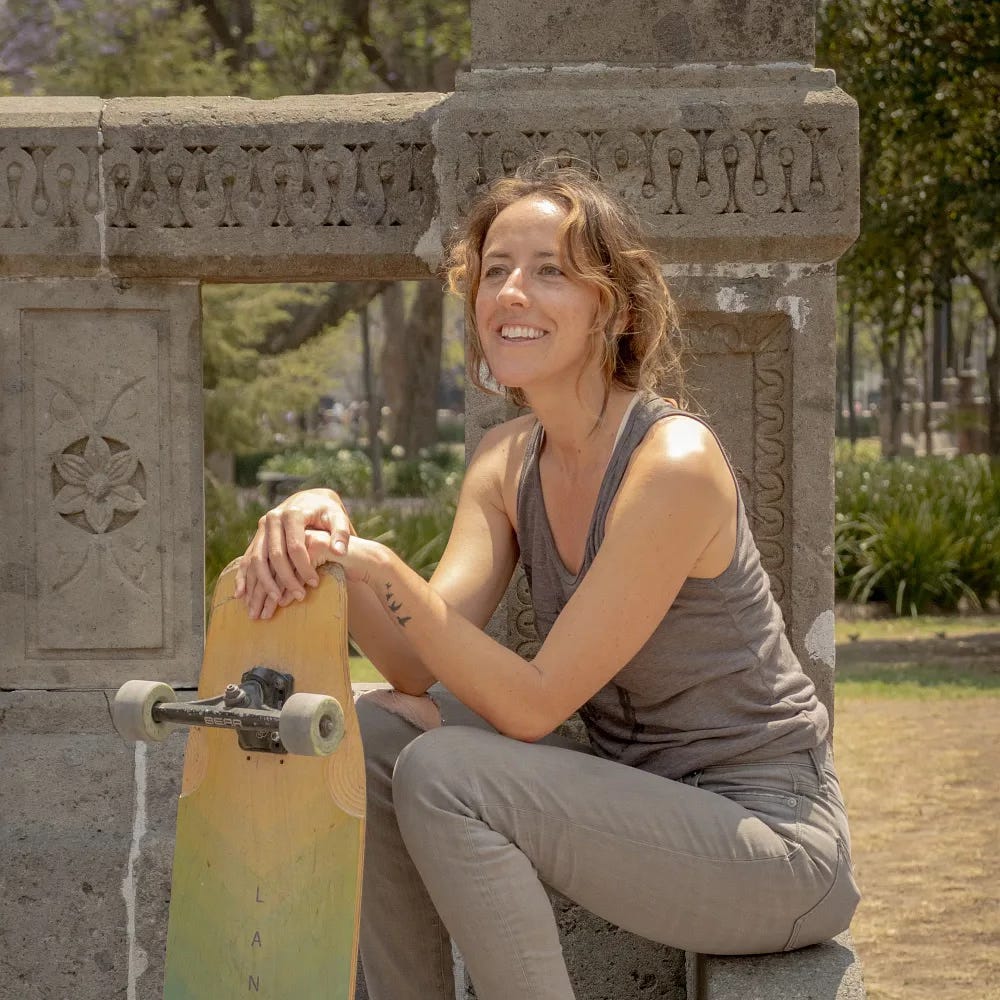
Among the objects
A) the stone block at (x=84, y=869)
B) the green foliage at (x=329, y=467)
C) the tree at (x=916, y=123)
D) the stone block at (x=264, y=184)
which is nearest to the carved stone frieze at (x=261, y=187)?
the stone block at (x=264, y=184)

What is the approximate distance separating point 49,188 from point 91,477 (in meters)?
0.56

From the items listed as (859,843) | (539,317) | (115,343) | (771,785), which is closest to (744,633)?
(771,785)

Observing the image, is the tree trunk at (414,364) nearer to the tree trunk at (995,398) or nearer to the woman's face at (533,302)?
the tree trunk at (995,398)

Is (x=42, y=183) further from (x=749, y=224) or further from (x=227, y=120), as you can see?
(x=749, y=224)

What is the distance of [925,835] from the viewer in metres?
4.86

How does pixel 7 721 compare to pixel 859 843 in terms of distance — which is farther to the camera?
pixel 859 843

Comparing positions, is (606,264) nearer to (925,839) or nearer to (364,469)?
(925,839)

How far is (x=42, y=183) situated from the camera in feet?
9.20

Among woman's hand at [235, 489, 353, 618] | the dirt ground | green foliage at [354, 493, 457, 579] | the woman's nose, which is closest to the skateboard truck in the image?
woman's hand at [235, 489, 353, 618]

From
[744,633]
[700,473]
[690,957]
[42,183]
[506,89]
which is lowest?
[690,957]

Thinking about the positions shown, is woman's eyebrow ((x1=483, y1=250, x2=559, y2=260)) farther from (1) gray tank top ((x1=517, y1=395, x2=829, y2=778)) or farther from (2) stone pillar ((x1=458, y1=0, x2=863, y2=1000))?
(2) stone pillar ((x1=458, y1=0, x2=863, y2=1000))

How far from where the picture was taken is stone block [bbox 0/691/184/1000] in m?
2.75

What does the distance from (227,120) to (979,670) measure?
642 cm

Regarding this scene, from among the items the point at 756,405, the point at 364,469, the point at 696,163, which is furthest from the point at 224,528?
the point at 364,469
